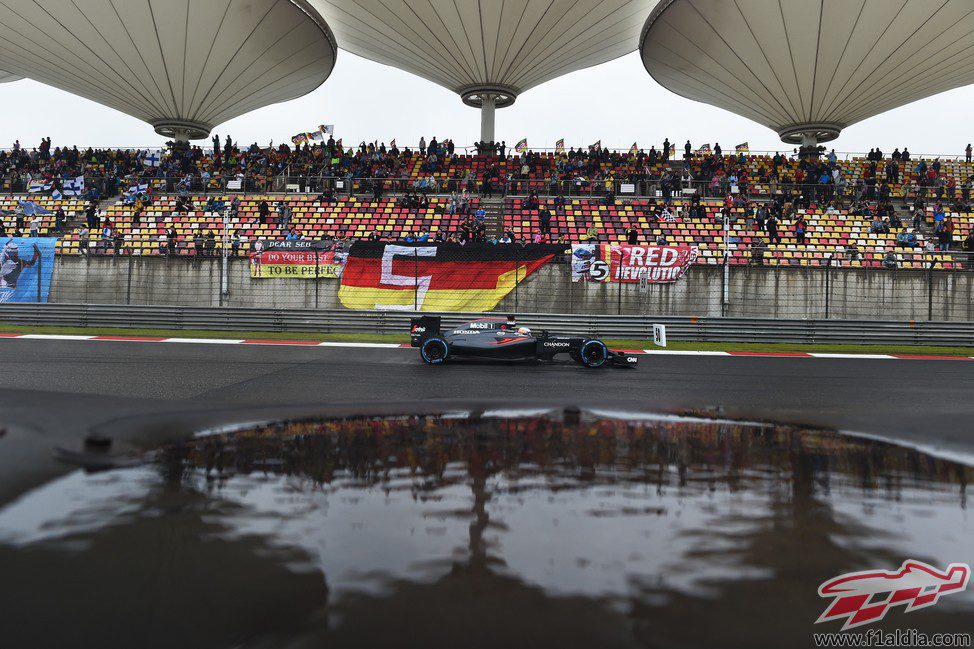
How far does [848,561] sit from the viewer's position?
2.46m

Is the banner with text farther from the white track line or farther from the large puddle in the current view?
the large puddle

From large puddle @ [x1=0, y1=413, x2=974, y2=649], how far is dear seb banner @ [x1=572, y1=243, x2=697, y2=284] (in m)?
15.1

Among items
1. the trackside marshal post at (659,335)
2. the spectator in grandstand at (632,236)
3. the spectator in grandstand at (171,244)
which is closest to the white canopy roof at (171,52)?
the spectator in grandstand at (171,244)

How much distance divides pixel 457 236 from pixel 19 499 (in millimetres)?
20160

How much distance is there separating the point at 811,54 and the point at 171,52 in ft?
115

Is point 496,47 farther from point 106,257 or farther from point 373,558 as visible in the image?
point 373,558

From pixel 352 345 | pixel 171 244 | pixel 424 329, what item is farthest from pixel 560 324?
pixel 171 244

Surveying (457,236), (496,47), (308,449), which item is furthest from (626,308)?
(496,47)

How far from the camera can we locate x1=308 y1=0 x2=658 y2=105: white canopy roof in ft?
108

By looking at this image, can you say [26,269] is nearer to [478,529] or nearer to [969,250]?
[478,529]

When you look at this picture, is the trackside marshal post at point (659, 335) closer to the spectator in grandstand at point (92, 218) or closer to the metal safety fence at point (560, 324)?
the metal safety fence at point (560, 324)

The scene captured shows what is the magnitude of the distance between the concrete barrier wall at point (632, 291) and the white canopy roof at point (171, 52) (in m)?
19.9

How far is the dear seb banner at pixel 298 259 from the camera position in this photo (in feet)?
64.0

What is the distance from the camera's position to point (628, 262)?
1916 centimetres
